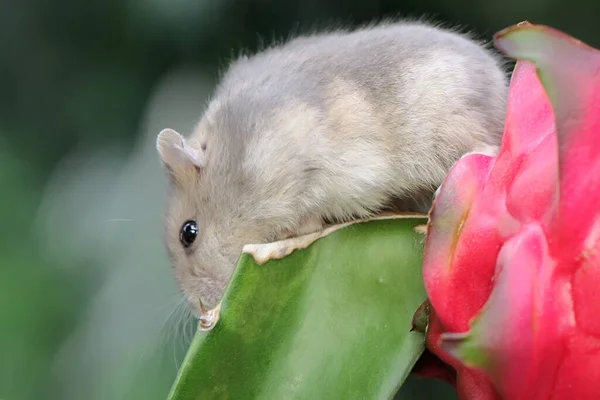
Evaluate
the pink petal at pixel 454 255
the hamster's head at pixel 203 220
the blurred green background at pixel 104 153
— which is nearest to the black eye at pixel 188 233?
the hamster's head at pixel 203 220

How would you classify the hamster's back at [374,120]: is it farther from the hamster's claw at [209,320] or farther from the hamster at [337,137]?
the hamster's claw at [209,320]

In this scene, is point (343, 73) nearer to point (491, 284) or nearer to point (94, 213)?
point (491, 284)

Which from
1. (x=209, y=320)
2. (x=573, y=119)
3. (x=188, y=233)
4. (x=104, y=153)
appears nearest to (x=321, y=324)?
(x=209, y=320)

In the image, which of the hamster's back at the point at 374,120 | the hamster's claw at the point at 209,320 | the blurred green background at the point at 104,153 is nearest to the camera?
the hamster's claw at the point at 209,320

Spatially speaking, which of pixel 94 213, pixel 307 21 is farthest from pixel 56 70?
pixel 307 21

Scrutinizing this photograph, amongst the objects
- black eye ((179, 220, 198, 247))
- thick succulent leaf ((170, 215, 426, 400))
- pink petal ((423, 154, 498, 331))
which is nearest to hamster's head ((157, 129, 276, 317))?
black eye ((179, 220, 198, 247))
